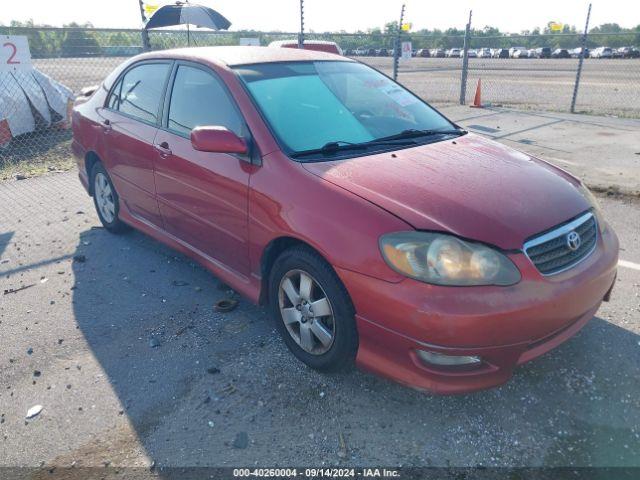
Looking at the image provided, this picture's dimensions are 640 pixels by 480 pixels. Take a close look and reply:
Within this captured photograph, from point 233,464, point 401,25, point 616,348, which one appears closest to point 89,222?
point 233,464

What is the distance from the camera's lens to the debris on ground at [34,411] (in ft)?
8.75

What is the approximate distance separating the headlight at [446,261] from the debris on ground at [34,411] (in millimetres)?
2056

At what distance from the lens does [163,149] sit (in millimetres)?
3695

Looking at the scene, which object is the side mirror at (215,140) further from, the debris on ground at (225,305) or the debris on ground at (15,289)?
the debris on ground at (15,289)

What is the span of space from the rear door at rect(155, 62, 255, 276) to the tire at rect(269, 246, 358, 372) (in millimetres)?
378

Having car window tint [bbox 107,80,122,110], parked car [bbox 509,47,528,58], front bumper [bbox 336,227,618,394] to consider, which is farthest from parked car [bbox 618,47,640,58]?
front bumper [bbox 336,227,618,394]

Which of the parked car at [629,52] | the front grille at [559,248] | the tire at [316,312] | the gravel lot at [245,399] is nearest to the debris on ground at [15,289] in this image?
the gravel lot at [245,399]

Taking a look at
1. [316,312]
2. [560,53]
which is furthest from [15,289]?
[560,53]

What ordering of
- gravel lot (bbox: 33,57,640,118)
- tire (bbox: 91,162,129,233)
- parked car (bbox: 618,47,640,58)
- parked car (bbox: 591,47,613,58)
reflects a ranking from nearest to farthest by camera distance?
tire (bbox: 91,162,129,233) → gravel lot (bbox: 33,57,640,118) → parked car (bbox: 618,47,640,58) → parked car (bbox: 591,47,613,58)

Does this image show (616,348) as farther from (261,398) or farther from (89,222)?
(89,222)

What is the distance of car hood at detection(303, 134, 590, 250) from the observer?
94.3 inches

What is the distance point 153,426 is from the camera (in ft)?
8.41

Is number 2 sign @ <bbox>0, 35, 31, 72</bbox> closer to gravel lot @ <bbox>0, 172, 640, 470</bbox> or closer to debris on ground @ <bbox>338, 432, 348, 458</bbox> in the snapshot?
gravel lot @ <bbox>0, 172, 640, 470</bbox>

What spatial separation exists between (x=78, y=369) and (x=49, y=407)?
0.33m
